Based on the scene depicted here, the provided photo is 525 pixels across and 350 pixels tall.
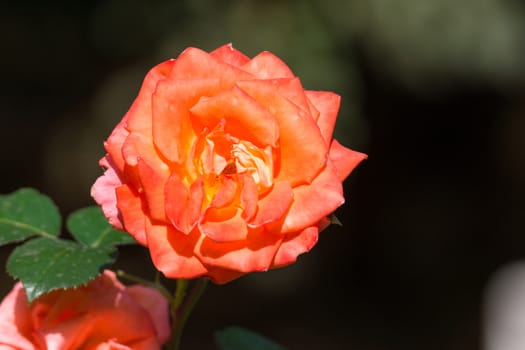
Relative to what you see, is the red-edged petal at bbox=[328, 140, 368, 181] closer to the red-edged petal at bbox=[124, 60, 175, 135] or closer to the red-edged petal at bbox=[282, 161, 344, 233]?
the red-edged petal at bbox=[282, 161, 344, 233]

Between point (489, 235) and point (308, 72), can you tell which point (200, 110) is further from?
point (489, 235)

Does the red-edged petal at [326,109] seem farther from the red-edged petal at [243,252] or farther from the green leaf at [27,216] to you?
the green leaf at [27,216]

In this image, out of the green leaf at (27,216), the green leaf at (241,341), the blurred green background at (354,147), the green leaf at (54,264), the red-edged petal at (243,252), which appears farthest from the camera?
the blurred green background at (354,147)

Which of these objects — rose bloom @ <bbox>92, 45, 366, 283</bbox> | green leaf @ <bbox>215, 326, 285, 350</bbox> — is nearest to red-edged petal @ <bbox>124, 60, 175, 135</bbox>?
rose bloom @ <bbox>92, 45, 366, 283</bbox>

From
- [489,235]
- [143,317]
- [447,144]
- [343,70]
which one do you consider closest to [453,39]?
[343,70]

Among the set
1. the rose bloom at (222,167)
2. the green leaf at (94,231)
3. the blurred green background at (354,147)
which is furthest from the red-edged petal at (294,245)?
the blurred green background at (354,147)

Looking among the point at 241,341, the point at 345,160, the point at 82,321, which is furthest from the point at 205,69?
the point at 241,341
